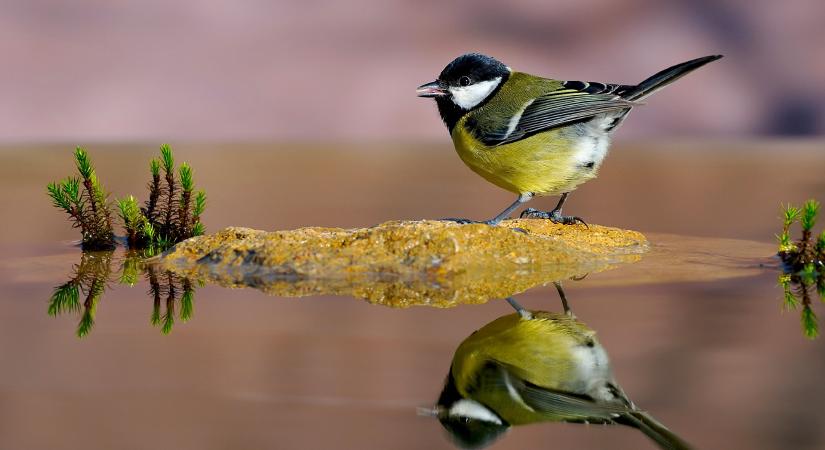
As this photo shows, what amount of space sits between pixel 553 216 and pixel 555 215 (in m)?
0.02

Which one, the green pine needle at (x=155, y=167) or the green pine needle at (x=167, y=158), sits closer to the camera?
the green pine needle at (x=167, y=158)

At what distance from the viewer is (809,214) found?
493 cm

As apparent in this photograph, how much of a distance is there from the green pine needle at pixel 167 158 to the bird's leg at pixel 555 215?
2.39 meters

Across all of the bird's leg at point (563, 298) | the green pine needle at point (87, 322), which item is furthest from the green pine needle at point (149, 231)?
the bird's leg at point (563, 298)

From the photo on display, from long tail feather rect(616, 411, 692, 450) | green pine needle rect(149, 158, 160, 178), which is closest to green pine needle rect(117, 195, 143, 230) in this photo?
green pine needle rect(149, 158, 160, 178)

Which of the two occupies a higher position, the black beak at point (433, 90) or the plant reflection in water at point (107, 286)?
the black beak at point (433, 90)

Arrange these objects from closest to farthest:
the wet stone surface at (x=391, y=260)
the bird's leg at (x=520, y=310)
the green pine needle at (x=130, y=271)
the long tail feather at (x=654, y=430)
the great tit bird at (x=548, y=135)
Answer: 1. the long tail feather at (x=654, y=430)
2. the bird's leg at (x=520, y=310)
3. the wet stone surface at (x=391, y=260)
4. the green pine needle at (x=130, y=271)
5. the great tit bird at (x=548, y=135)

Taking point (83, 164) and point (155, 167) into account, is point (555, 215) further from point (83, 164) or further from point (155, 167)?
point (83, 164)

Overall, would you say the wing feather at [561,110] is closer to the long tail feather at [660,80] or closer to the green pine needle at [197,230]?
the long tail feather at [660,80]

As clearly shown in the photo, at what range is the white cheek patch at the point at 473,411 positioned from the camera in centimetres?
253

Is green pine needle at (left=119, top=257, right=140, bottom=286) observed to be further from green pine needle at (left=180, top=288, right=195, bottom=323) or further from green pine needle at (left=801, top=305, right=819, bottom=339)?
green pine needle at (left=801, top=305, right=819, bottom=339)

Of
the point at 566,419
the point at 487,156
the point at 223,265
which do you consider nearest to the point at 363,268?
the point at 223,265

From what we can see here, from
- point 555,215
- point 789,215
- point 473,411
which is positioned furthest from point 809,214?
point 473,411

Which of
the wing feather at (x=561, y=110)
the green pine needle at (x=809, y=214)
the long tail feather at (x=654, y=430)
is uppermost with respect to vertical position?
the wing feather at (x=561, y=110)
